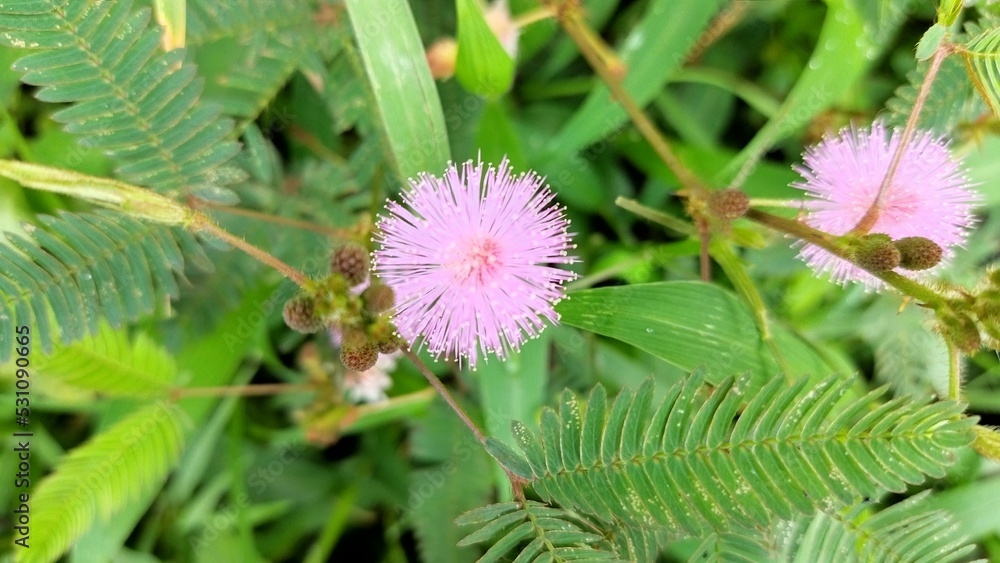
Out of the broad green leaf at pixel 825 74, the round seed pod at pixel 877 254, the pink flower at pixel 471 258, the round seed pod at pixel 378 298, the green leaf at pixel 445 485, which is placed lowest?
the green leaf at pixel 445 485

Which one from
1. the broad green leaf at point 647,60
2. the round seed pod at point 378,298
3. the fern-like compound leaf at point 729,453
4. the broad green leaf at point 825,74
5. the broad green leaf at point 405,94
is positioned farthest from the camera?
the broad green leaf at point 647,60

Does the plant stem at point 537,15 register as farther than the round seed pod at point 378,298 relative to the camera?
Yes

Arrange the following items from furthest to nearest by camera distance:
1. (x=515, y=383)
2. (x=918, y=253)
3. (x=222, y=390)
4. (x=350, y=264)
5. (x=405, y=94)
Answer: (x=222, y=390)
(x=515, y=383)
(x=405, y=94)
(x=350, y=264)
(x=918, y=253)

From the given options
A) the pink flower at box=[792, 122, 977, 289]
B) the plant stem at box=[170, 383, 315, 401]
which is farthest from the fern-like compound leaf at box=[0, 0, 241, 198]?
the pink flower at box=[792, 122, 977, 289]

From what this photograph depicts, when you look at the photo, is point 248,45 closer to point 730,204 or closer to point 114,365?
point 114,365

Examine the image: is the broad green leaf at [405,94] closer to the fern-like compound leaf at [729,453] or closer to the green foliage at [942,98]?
the fern-like compound leaf at [729,453]

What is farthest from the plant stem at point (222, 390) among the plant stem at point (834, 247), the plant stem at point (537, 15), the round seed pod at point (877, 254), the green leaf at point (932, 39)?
the green leaf at point (932, 39)

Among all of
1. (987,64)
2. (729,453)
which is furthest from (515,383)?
(987,64)
